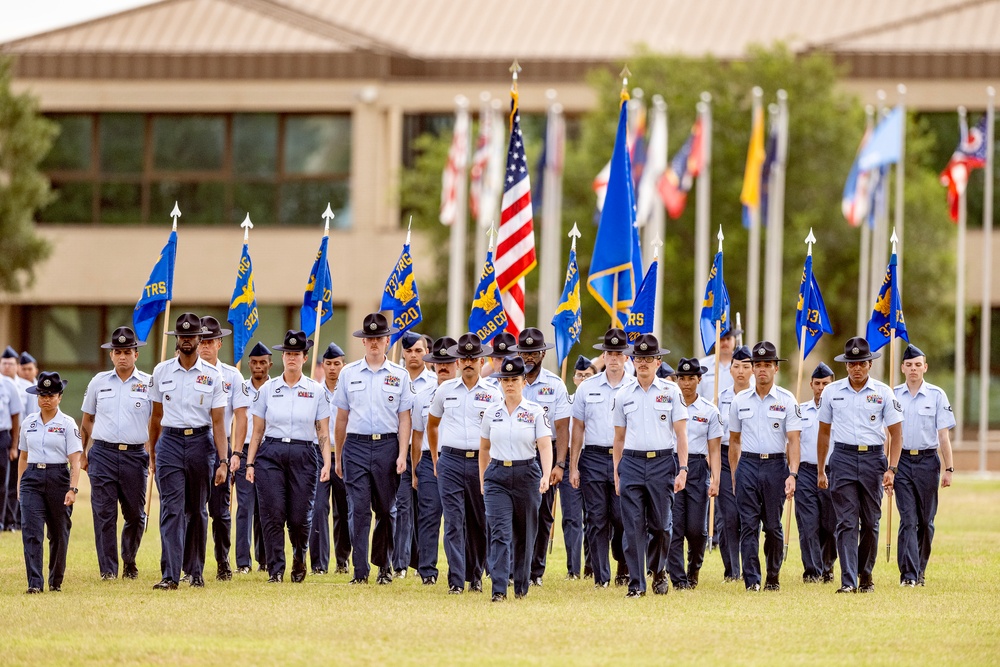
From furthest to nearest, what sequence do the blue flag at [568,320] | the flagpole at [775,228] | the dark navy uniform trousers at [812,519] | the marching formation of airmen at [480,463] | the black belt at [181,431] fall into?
the flagpole at [775,228]
the blue flag at [568,320]
the dark navy uniform trousers at [812,519]
the black belt at [181,431]
the marching formation of airmen at [480,463]

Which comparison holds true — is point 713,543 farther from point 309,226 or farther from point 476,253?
point 309,226

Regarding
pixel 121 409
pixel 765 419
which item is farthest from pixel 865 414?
pixel 121 409

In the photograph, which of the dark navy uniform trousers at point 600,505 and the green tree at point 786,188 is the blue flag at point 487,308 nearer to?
the dark navy uniform trousers at point 600,505

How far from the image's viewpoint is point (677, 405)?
1384 cm

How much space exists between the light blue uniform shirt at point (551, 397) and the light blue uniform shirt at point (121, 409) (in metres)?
3.22

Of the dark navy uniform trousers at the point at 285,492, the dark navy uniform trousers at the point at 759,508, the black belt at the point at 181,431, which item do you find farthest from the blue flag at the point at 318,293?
the dark navy uniform trousers at the point at 759,508

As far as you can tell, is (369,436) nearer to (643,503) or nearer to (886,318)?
(643,503)

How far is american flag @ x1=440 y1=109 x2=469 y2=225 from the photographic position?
35250 mm

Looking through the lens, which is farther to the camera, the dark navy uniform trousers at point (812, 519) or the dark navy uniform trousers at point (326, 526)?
the dark navy uniform trousers at point (326, 526)

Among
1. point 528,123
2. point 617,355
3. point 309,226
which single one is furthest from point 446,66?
point 617,355

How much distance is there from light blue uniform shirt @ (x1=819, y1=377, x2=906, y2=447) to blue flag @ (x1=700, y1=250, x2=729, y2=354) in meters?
3.13

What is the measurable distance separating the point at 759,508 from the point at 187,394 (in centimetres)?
485

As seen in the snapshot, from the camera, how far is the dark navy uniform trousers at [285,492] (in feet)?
48.4

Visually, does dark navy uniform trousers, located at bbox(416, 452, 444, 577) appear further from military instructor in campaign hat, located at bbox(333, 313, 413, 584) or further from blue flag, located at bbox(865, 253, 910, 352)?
blue flag, located at bbox(865, 253, 910, 352)
